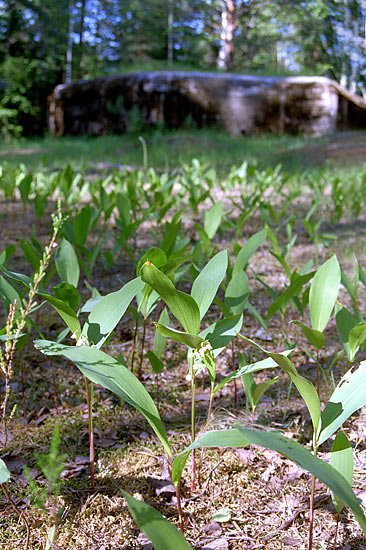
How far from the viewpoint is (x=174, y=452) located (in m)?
1.18

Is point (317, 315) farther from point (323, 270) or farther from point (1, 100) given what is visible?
point (1, 100)

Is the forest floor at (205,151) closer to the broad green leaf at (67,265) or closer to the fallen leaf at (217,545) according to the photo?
the broad green leaf at (67,265)

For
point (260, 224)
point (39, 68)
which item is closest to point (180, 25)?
point (39, 68)

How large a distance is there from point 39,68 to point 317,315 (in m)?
21.4

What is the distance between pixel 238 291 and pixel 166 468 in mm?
503

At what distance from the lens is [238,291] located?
125cm

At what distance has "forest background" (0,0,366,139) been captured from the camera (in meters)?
15.4

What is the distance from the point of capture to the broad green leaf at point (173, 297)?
2.71 ft

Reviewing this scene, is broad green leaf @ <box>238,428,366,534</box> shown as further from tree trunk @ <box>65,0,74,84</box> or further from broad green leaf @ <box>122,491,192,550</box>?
tree trunk @ <box>65,0,74,84</box>

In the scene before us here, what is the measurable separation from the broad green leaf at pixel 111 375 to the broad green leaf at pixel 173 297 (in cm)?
15

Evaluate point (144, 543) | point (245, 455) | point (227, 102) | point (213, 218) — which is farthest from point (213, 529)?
point (227, 102)

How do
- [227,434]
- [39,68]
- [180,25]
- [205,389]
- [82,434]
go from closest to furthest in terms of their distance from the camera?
[227,434] → [82,434] → [205,389] → [39,68] → [180,25]

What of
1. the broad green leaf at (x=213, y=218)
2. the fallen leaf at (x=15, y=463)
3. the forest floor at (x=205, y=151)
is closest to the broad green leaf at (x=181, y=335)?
the fallen leaf at (x=15, y=463)

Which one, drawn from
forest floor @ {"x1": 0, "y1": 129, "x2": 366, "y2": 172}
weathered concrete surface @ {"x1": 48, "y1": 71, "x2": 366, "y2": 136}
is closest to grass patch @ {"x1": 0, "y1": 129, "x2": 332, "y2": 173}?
forest floor @ {"x1": 0, "y1": 129, "x2": 366, "y2": 172}
